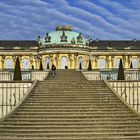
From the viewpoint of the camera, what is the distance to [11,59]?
256ft

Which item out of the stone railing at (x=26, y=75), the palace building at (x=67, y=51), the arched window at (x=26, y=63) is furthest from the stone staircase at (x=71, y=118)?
the arched window at (x=26, y=63)

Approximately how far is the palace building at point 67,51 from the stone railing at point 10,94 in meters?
44.3

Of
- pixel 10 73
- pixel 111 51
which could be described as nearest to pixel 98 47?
pixel 111 51

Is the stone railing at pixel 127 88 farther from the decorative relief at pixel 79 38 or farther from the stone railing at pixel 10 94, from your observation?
the decorative relief at pixel 79 38

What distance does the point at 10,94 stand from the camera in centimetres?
2452

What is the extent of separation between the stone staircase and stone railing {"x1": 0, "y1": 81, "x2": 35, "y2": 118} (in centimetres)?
87

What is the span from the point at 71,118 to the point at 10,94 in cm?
593

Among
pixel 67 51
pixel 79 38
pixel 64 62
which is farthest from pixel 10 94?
pixel 79 38

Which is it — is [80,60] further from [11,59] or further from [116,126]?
[116,126]

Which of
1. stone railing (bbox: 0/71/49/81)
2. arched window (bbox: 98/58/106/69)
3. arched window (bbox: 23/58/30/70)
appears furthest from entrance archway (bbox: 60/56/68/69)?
stone railing (bbox: 0/71/49/81)

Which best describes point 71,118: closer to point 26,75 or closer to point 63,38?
point 26,75

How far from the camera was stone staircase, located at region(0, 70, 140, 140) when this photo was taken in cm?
1742

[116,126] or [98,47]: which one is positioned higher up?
[98,47]

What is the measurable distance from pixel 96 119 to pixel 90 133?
1742 mm
